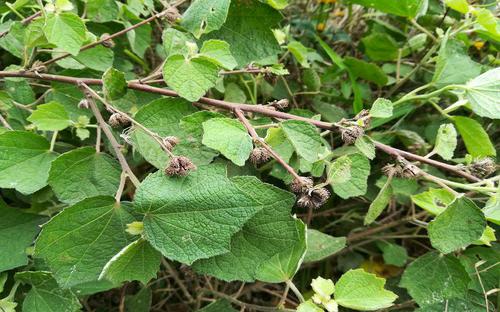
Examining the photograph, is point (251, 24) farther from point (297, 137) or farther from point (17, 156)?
point (17, 156)

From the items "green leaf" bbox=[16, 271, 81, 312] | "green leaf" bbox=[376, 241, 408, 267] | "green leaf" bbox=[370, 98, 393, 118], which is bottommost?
"green leaf" bbox=[376, 241, 408, 267]

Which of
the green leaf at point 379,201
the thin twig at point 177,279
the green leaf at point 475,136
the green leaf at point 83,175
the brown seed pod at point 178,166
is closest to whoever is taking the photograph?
the brown seed pod at point 178,166

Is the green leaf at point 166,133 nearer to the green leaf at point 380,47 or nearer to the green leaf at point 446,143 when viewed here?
the green leaf at point 446,143

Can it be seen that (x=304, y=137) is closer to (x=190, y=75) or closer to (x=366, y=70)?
(x=190, y=75)

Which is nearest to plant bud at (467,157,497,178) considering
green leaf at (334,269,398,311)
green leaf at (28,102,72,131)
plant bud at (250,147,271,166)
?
green leaf at (334,269,398,311)

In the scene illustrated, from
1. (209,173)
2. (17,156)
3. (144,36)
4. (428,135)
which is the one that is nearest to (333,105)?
(428,135)

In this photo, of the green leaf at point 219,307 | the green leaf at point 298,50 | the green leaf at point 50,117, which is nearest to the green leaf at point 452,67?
the green leaf at point 298,50

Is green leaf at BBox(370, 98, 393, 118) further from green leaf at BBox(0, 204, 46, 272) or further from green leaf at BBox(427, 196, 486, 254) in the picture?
green leaf at BBox(0, 204, 46, 272)
